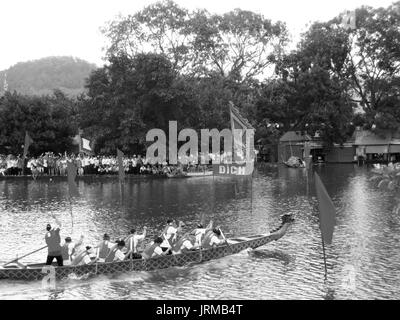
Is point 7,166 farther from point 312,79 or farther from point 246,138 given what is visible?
point 312,79

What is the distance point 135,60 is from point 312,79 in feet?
77.3

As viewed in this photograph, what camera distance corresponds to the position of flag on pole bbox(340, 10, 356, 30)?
229 ft

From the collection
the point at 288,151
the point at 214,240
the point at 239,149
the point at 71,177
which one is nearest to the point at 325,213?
the point at 214,240

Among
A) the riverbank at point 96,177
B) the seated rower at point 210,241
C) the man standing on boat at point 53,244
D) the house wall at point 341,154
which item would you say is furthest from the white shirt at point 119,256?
the house wall at point 341,154

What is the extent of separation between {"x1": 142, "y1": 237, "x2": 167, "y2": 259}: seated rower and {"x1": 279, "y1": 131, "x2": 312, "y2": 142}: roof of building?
170 ft

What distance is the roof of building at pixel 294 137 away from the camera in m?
71.4

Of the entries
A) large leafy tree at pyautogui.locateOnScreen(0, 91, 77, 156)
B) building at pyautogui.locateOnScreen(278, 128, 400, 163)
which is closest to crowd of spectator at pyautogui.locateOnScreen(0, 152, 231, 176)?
large leafy tree at pyautogui.locateOnScreen(0, 91, 77, 156)

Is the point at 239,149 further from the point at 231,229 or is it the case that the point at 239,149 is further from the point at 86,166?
the point at 86,166

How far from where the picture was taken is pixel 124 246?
2083cm

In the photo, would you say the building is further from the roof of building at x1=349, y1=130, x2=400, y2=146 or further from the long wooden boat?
the long wooden boat

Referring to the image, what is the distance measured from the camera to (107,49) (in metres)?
65.9

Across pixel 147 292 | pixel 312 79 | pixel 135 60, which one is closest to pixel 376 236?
pixel 147 292

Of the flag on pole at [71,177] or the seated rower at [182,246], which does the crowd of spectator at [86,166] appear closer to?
the flag on pole at [71,177]

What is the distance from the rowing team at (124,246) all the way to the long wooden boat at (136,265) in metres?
0.23
